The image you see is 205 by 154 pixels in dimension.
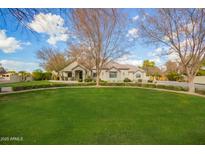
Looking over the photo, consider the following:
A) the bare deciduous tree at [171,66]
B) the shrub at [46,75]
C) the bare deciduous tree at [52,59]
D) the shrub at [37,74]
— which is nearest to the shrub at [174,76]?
the bare deciduous tree at [171,66]

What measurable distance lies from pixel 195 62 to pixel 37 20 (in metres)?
3.04

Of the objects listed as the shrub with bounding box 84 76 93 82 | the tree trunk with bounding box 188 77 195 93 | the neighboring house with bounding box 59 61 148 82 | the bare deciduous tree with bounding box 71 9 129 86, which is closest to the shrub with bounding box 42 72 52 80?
the neighboring house with bounding box 59 61 148 82

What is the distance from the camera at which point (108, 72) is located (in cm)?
386

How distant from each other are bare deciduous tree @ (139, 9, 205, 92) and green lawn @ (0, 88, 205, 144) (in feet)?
1.97

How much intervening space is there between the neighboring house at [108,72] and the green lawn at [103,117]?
0.24 m

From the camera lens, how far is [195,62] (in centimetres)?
379

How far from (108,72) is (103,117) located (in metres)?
0.90

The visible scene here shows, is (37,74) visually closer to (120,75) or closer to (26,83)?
(26,83)

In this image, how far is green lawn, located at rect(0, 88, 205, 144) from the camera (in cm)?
307

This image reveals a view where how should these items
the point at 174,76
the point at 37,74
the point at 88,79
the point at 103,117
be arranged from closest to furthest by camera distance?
the point at 103,117 → the point at 37,74 → the point at 174,76 → the point at 88,79

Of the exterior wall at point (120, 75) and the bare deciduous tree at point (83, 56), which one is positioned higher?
the bare deciduous tree at point (83, 56)

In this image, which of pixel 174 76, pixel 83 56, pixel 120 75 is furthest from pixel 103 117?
pixel 174 76

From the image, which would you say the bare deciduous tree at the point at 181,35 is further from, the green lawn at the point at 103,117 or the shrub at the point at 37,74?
the shrub at the point at 37,74

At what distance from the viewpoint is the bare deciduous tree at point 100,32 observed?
342cm
